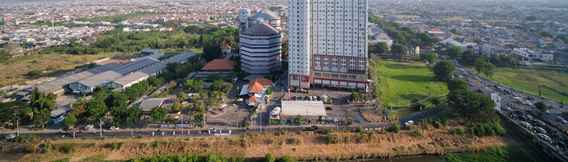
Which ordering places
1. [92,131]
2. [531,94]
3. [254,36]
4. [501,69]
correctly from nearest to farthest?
[92,131] → [531,94] → [254,36] → [501,69]

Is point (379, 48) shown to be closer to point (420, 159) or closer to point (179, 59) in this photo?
point (179, 59)

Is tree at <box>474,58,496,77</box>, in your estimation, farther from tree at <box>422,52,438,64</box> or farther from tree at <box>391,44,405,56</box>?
tree at <box>391,44,405,56</box>

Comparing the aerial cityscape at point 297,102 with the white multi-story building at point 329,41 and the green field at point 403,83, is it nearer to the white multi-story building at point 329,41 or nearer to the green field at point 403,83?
the white multi-story building at point 329,41

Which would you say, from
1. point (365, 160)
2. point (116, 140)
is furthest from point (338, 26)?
point (116, 140)

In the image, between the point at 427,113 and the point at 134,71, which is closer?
the point at 427,113

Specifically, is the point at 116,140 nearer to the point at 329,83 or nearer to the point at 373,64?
the point at 329,83

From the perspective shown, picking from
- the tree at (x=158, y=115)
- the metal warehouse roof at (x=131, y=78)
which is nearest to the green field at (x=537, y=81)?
the tree at (x=158, y=115)
